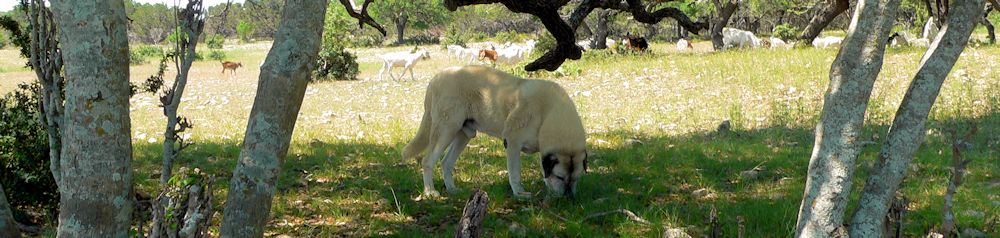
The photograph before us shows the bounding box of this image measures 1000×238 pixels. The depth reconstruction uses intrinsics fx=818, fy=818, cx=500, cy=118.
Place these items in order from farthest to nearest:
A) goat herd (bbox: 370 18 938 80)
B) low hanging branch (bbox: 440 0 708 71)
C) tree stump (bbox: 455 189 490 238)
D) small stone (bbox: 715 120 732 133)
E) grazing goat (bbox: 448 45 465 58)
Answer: grazing goat (bbox: 448 45 465 58) → goat herd (bbox: 370 18 938 80) → small stone (bbox: 715 120 732 133) → low hanging branch (bbox: 440 0 708 71) → tree stump (bbox: 455 189 490 238)

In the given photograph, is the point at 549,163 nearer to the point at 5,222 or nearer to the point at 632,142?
the point at 632,142

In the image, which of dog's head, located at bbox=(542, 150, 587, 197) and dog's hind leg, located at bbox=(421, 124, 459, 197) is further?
dog's hind leg, located at bbox=(421, 124, 459, 197)

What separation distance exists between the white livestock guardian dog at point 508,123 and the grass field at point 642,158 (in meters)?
0.27

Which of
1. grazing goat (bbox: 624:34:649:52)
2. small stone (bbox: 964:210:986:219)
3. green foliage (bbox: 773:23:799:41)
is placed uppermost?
small stone (bbox: 964:210:986:219)

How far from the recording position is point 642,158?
953 cm

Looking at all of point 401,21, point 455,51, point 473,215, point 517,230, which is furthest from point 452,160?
point 401,21

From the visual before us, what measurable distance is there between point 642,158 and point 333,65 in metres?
20.2

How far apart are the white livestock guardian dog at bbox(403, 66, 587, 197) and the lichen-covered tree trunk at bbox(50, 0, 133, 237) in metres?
3.94

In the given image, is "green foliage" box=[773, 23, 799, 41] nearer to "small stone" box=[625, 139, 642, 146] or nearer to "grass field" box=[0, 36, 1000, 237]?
"grass field" box=[0, 36, 1000, 237]

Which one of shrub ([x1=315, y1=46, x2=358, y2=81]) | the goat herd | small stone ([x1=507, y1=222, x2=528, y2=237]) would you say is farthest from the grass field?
the goat herd

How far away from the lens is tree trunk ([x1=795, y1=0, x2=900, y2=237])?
4.16 m

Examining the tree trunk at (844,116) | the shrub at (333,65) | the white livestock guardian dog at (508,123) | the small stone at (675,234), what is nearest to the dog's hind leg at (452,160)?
the white livestock guardian dog at (508,123)

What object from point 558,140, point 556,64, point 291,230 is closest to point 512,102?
point 558,140

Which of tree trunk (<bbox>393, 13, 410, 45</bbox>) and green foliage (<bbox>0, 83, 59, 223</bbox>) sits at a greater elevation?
green foliage (<bbox>0, 83, 59, 223</bbox>)
